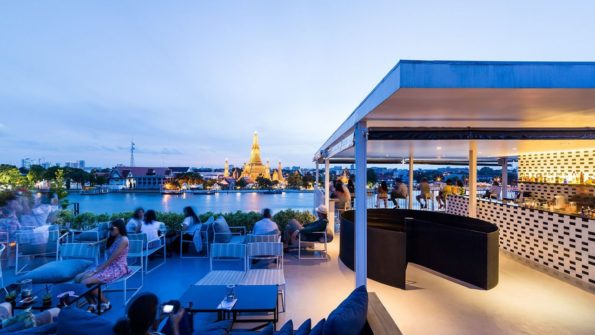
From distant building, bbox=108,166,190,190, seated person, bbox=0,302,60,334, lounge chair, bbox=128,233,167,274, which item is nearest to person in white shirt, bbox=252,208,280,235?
lounge chair, bbox=128,233,167,274

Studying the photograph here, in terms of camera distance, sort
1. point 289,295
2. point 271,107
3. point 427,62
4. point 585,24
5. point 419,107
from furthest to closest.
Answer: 1. point 271,107
2. point 585,24
3. point 289,295
4. point 419,107
5. point 427,62

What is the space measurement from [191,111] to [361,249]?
28.7 metres

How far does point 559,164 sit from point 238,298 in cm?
1082

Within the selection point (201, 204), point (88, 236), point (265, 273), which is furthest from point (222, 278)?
point (201, 204)

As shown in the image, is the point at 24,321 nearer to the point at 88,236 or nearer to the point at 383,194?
the point at 88,236

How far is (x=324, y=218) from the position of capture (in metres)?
6.46

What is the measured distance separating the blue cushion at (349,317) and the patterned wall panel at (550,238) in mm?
4815

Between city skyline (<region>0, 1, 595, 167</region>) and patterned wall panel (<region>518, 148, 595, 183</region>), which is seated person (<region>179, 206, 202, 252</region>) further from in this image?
patterned wall panel (<region>518, 148, 595, 183</region>)

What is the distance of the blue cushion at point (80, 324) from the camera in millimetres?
1653

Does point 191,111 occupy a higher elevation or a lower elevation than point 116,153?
higher

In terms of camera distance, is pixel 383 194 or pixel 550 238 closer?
pixel 550 238

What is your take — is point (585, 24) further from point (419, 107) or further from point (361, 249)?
point (361, 249)

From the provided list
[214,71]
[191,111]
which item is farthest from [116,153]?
[214,71]

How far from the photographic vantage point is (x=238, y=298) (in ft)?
Result: 9.36
